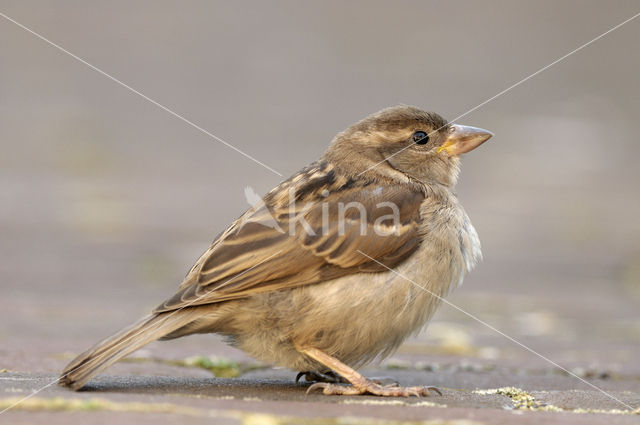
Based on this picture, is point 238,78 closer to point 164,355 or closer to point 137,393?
point 164,355

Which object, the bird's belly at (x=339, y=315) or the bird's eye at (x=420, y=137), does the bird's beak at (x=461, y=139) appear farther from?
the bird's belly at (x=339, y=315)

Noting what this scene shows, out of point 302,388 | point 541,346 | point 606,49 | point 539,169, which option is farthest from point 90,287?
point 606,49

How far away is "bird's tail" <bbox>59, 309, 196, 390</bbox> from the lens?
2932mm

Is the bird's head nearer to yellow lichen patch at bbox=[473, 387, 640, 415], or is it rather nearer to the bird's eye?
the bird's eye

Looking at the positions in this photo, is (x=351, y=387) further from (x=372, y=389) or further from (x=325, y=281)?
(x=325, y=281)

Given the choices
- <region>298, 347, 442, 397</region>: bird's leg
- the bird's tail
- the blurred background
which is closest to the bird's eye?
the blurred background

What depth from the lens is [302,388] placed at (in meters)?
3.36

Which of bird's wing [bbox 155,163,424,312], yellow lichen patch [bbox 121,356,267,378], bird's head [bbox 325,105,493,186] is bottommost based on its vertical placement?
yellow lichen patch [bbox 121,356,267,378]

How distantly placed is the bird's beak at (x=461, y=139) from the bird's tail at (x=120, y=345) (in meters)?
1.58

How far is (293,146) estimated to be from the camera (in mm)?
8641

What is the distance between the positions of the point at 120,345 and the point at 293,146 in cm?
563

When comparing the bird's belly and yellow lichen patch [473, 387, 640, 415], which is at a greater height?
the bird's belly

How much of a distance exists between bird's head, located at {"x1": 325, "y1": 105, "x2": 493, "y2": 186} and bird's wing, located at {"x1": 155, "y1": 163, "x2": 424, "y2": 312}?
0.38m

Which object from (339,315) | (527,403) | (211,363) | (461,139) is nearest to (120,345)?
(211,363)
